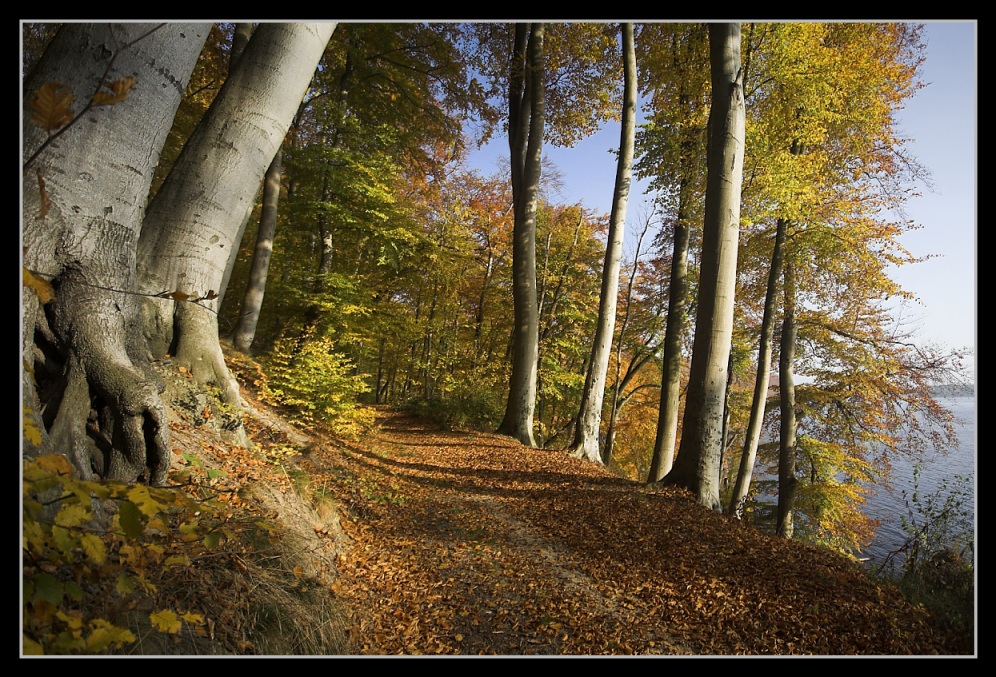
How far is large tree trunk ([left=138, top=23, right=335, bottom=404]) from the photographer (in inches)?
148

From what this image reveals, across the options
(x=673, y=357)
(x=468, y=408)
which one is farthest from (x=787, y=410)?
(x=468, y=408)

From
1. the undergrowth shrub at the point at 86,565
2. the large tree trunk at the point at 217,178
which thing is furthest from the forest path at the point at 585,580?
the large tree trunk at the point at 217,178

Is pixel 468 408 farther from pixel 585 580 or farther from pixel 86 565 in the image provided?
pixel 86 565

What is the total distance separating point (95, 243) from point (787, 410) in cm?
1261

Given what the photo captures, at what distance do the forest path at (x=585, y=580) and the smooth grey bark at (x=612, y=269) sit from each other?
299 cm

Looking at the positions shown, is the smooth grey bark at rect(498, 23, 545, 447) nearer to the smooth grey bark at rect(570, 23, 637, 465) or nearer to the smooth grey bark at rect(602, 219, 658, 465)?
the smooth grey bark at rect(570, 23, 637, 465)

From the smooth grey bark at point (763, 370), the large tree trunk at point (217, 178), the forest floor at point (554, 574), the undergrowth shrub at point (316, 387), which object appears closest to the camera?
the forest floor at point (554, 574)

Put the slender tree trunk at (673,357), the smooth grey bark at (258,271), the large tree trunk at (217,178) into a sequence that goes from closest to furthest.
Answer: the large tree trunk at (217,178) < the slender tree trunk at (673,357) < the smooth grey bark at (258,271)

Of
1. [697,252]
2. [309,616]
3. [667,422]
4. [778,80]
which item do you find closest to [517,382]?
[667,422]

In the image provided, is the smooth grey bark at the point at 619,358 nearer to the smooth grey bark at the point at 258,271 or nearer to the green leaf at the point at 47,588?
the smooth grey bark at the point at 258,271

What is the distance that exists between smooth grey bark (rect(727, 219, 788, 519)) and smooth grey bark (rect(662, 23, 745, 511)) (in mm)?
5282

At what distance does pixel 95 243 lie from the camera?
2615 mm

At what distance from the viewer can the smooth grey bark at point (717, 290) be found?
5.52 metres
